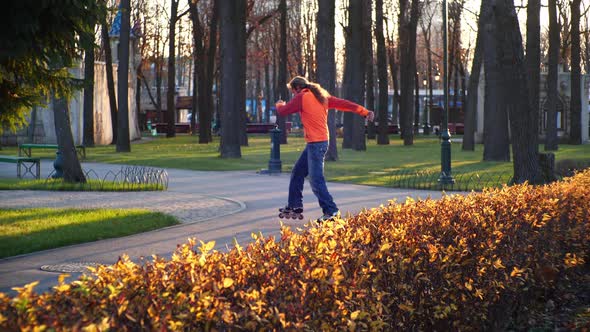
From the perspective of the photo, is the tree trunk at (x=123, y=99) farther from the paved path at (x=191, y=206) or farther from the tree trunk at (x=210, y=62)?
the paved path at (x=191, y=206)

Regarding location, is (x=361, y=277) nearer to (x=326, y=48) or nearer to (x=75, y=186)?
(x=75, y=186)

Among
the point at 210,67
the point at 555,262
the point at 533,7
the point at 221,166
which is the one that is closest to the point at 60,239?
the point at 555,262

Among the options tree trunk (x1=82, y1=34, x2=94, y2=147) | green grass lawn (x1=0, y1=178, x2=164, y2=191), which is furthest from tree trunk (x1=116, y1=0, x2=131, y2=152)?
green grass lawn (x1=0, y1=178, x2=164, y2=191)

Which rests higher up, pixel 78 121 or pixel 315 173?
pixel 78 121

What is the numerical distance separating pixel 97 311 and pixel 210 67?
50.0m

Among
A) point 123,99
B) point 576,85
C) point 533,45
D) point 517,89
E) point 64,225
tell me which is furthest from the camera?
point 576,85

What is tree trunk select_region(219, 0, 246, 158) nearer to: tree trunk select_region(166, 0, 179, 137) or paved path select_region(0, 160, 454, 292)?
paved path select_region(0, 160, 454, 292)

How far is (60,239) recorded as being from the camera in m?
11.3

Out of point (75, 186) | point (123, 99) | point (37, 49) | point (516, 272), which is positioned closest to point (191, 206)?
point (75, 186)

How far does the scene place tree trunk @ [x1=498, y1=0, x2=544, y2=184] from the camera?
19.2 m

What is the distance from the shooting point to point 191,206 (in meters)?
15.7

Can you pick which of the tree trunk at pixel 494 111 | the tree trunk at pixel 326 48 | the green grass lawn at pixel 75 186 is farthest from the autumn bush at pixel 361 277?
the tree trunk at pixel 494 111

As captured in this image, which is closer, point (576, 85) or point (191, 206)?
point (191, 206)

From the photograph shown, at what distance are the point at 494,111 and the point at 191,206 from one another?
20008mm
